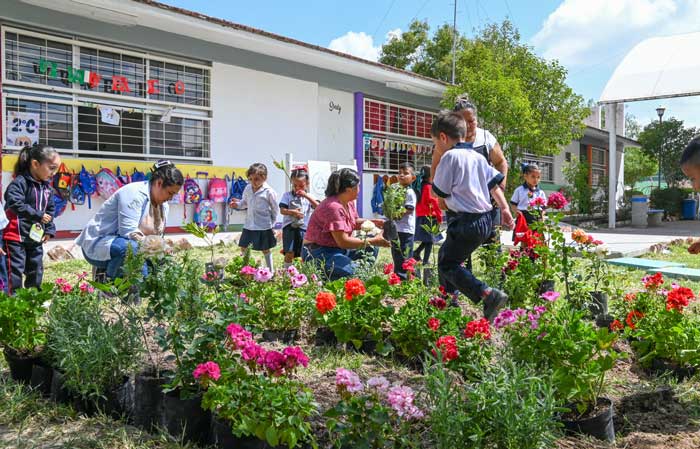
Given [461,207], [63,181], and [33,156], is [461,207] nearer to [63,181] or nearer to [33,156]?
[33,156]

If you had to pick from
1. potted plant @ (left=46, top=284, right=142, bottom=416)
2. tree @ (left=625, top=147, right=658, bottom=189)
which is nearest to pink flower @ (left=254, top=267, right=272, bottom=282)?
potted plant @ (left=46, top=284, right=142, bottom=416)

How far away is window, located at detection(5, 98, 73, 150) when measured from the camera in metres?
8.81

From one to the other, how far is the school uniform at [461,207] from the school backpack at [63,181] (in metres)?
7.27

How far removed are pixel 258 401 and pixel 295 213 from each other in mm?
4772

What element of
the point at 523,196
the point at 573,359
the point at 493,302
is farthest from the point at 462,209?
the point at 523,196

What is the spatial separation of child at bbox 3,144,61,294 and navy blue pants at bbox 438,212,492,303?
3.72 meters

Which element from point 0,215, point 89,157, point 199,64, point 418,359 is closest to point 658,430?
point 418,359

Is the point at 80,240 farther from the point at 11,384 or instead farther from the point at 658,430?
the point at 658,430

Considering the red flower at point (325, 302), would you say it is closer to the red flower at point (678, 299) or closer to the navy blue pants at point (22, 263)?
the red flower at point (678, 299)

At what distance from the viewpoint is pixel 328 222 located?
4938mm

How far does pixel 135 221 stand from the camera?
15.7 feet

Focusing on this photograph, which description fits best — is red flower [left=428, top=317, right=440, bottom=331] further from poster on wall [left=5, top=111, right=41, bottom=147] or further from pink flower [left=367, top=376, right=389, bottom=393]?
poster on wall [left=5, top=111, right=41, bottom=147]

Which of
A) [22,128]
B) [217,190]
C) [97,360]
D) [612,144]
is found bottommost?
[97,360]

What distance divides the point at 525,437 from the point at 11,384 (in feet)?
8.89
